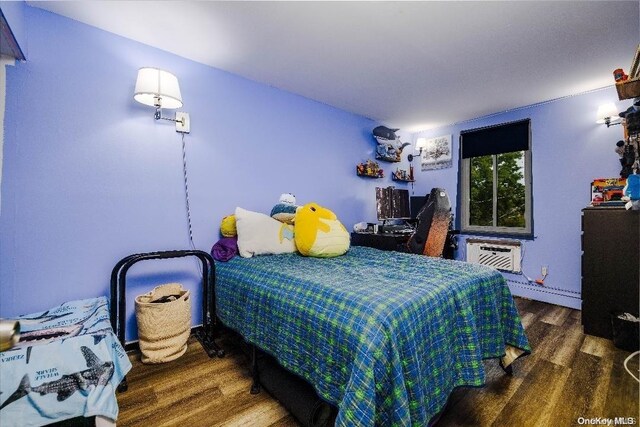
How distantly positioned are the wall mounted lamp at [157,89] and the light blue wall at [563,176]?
13.0 feet

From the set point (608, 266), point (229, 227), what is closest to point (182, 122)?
point (229, 227)

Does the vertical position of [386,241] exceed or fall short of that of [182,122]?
it falls short

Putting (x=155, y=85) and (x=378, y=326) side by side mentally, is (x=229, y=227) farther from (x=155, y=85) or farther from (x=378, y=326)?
(x=378, y=326)

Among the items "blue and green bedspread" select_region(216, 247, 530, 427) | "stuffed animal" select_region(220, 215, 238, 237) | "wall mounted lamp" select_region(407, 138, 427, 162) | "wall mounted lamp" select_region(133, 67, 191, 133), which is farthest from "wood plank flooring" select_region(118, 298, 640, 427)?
"wall mounted lamp" select_region(407, 138, 427, 162)

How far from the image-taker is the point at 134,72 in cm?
216

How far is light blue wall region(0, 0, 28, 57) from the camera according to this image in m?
1.50

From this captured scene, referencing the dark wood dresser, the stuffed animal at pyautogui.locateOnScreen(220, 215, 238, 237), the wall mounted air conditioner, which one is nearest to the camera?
the dark wood dresser

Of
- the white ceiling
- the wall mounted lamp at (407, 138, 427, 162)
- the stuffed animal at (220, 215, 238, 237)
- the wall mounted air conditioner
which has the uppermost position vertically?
the white ceiling

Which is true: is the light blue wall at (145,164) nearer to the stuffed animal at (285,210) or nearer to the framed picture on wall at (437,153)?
the stuffed animal at (285,210)

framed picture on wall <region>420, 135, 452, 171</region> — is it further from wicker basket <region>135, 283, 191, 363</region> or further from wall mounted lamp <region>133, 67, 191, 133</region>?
wicker basket <region>135, 283, 191, 363</region>

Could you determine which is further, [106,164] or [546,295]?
[546,295]

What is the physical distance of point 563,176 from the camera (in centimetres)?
324

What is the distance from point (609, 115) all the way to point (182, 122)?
4.15 metres

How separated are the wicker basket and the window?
12.8 ft
